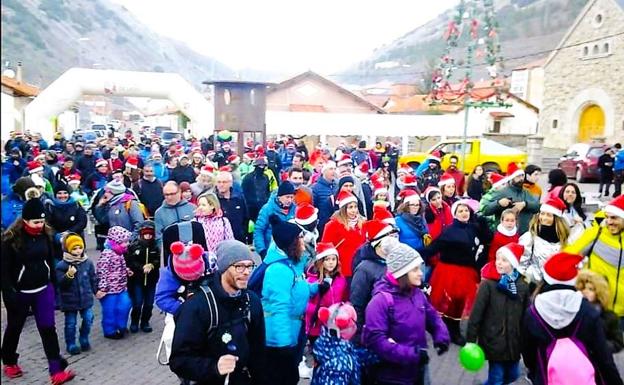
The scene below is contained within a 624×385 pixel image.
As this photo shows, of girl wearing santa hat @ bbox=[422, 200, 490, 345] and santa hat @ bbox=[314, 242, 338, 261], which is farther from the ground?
santa hat @ bbox=[314, 242, 338, 261]

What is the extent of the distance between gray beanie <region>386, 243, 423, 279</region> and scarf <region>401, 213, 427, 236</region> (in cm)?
261

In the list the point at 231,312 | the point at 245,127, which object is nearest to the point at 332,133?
the point at 245,127

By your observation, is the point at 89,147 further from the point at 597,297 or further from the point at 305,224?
the point at 597,297

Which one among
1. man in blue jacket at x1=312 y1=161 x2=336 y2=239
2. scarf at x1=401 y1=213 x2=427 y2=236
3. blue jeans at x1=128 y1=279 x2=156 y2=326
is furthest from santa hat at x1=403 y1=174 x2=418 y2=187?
blue jeans at x1=128 y1=279 x2=156 y2=326

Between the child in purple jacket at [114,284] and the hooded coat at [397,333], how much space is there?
143 inches

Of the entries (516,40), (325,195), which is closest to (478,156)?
(325,195)

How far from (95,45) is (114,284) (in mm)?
131466

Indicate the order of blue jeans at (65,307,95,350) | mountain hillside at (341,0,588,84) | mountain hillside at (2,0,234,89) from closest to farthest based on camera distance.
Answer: blue jeans at (65,307,95,350), mountain hillside at (2,0,234,89), mountain hillside at (341,0,588,84)

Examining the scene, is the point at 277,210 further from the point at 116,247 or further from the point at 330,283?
the point at 330,283

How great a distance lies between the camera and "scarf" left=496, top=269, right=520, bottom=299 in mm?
4672

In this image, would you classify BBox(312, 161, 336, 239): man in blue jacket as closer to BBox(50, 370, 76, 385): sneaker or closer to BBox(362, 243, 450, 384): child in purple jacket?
BBox(50, 370, 76, 385): sneaker

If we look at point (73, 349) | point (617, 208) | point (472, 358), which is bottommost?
point (73, 349)

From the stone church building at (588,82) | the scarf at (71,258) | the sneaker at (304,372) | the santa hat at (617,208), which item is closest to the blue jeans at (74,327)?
the scarf at (71,258)

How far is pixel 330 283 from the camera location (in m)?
4.62
